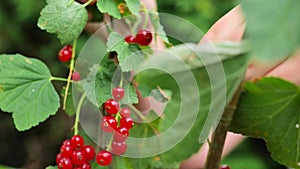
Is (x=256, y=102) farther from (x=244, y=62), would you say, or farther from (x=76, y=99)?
(x=76, y=99)

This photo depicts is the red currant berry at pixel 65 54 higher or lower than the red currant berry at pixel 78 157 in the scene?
higher

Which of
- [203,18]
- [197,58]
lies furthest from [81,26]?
[203,18]

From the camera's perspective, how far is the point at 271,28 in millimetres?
151

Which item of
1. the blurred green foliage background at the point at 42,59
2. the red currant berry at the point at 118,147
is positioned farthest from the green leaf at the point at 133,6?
the blurred green foliage background at the point at 42,59

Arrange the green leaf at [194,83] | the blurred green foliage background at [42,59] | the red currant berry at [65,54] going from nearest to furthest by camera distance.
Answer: the green leaf at [194,83], the red currant berry at [65,54], the blurred green foliage background at [42,59]

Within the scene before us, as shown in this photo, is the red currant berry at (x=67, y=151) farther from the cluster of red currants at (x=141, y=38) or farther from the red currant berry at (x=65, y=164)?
the cluster of red currants at (x=141, y=38)

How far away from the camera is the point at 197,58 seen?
1.15ft

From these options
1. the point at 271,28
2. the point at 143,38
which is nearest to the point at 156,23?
the point at 143,38

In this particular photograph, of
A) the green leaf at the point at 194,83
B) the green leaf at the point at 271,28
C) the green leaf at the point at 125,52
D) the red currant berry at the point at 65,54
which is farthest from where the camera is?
the red currant berry at the point at 65,54

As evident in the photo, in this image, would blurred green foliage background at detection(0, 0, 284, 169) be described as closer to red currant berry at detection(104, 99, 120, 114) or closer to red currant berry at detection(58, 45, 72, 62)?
red currant berry at detection(58, 45, 72, 62)

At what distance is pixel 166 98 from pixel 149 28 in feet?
0.37

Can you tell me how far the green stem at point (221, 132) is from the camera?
0.37 m

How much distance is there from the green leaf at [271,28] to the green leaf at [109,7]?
1.00 ft

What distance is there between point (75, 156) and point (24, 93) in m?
0.09
